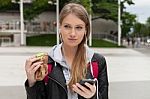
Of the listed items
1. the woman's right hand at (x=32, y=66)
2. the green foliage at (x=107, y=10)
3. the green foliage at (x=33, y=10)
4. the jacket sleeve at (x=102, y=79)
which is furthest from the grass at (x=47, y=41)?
the woman's right hand at (x=32, y=66)

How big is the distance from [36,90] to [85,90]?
275 millimetres

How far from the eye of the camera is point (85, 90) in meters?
2.07

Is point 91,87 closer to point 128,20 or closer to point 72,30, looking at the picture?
point 72,30

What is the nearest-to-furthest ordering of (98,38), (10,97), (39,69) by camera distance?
(39,69)
(10,97)
(98,38)

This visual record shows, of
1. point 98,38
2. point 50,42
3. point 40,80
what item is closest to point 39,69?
point 40,80

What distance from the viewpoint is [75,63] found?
218cm

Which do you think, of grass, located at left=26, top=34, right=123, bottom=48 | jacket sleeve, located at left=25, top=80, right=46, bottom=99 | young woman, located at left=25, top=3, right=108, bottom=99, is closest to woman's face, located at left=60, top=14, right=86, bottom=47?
young woman, located at left=25, top=3, right=108, bottom=99

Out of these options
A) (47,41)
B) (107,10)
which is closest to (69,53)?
(47,41)

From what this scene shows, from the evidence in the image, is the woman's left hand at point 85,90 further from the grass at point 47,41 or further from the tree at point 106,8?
the tree at point 106,8

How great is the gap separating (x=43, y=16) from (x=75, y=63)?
5507 centimetres

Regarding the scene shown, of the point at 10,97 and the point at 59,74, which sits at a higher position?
the point at 59,74

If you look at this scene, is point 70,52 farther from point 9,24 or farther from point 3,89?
point 9,24

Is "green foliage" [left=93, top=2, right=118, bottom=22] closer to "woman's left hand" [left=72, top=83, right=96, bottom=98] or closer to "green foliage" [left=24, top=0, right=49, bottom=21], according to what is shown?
"green foliage" [left=24, top=0, right=49, bottom=21]

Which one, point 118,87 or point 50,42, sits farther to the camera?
point 50,42
